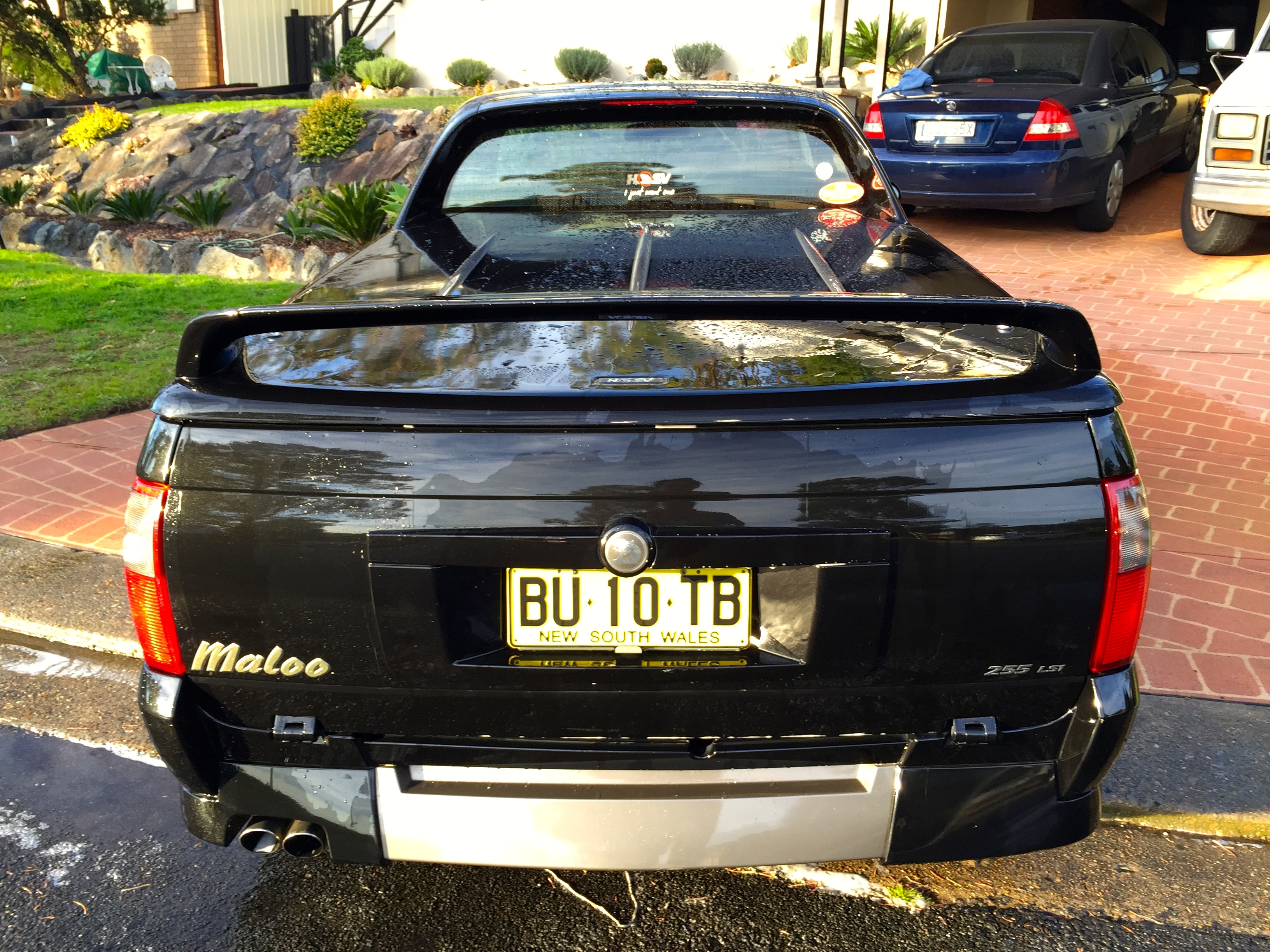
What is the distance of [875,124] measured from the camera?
9.49 metres

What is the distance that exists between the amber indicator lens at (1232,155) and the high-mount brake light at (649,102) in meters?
6.24

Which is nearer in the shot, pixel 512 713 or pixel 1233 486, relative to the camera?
pixel 512 713

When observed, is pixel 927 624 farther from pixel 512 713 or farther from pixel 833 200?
pixel 833 200

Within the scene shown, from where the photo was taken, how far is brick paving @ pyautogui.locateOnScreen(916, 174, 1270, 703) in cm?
355

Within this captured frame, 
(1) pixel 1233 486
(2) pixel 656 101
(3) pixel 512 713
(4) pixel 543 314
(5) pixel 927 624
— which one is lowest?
(1) pixel 1233 486

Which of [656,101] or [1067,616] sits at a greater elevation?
[656,101]

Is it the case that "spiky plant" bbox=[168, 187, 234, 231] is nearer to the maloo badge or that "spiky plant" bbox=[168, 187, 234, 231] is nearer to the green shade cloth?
the green shade cloth

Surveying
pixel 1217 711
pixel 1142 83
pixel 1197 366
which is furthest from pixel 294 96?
pixel 1217 711

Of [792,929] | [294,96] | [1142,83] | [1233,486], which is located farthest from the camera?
[294,96]

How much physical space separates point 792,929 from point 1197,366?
522cm

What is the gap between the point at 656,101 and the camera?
11.7 ft

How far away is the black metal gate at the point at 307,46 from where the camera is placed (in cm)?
2348

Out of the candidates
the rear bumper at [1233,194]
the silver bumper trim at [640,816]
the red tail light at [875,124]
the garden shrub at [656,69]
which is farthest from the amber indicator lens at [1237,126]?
the garden shrub at [656,69]

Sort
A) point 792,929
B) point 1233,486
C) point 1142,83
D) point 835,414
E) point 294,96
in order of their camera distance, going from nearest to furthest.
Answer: point 835,414 → point 792,929 → point 1233,486 → point 1142,83 → point 294,96
